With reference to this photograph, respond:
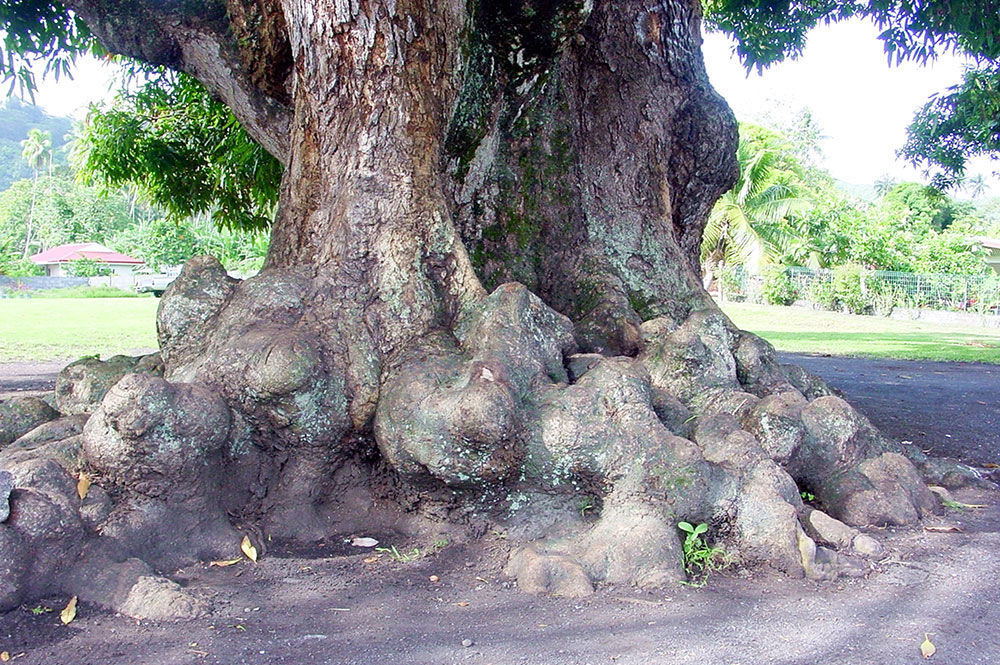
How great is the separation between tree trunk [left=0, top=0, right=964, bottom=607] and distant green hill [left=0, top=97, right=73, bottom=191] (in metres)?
107

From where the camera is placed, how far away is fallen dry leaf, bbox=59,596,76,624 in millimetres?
2972

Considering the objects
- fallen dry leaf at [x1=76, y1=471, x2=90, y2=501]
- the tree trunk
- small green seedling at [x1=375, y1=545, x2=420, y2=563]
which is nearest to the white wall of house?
the tree trunk

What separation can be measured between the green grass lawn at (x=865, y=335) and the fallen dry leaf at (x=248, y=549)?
39.4ft

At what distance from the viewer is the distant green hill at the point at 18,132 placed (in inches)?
4640

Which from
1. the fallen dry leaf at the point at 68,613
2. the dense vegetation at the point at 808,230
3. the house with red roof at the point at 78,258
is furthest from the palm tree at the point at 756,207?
the house with red roof at the point at 78,258

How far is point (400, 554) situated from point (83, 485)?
4.22 ft

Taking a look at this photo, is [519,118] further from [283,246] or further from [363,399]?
[363,399]

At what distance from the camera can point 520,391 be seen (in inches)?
151

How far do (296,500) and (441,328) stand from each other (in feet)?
3.46

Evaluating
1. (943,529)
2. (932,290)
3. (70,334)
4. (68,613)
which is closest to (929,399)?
(943,529)

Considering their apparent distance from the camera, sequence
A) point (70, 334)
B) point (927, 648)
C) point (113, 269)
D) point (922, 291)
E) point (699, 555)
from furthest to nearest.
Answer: point (113, 269) < point (922, 291) < point (70, 334) < point (699, 555) < point (927, 648)

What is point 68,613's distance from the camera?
299 centimetres

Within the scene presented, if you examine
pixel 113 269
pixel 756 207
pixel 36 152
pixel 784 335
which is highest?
pixel 36 152

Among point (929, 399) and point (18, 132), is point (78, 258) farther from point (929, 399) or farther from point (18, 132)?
point (18, 132)
